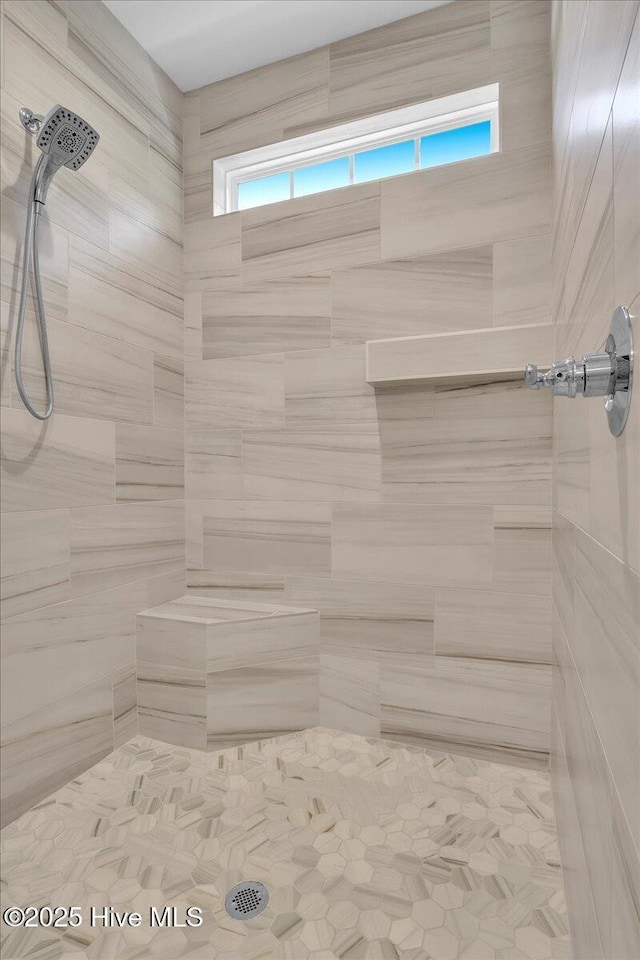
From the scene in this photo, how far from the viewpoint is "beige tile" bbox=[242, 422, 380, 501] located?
204 centimetres

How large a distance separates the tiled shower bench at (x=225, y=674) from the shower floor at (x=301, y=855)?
10 centimetres

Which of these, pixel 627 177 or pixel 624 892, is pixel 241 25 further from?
pixel 624 892

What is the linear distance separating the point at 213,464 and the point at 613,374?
72.8 inches

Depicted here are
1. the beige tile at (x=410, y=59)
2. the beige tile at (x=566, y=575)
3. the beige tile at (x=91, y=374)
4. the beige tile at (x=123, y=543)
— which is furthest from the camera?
the beige tile at (x=410, y=59)

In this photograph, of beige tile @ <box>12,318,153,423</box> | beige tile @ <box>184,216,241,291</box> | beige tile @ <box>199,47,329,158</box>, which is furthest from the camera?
beige tile @ <box>184,216,241,291</box>

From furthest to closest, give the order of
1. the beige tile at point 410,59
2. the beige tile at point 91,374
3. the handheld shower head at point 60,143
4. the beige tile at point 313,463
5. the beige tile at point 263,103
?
1. the beige tile at point 263,103
2. the beige tile at point 313,463
3. the beige tile at point 410,59
4. the beige tile at point 91,374
5. the handheld shower head at point 60,143

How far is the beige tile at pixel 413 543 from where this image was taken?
1902 millimetres

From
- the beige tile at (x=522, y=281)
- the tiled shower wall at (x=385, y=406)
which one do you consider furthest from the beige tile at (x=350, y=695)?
the beige tile at (x=522, y=281)

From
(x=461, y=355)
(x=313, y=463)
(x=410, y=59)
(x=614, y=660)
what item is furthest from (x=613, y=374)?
(x=410, y=59)

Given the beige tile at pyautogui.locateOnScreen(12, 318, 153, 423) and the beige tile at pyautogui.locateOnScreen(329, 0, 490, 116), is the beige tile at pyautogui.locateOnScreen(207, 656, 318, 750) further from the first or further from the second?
the beige tile at pyautogui.locateOnScreen(329, 0, 490, 116)

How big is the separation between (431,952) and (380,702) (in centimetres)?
88

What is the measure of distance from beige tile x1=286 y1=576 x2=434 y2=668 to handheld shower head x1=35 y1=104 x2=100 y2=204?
1.51 metres

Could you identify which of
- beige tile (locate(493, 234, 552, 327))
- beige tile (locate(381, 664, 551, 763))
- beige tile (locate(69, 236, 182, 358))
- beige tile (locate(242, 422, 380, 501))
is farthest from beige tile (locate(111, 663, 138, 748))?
beige tile (locate(493, 234, 552, 327))

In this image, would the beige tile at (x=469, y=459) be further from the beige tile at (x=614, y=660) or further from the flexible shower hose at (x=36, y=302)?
the flexible shower hose at (x=36, y=302)
